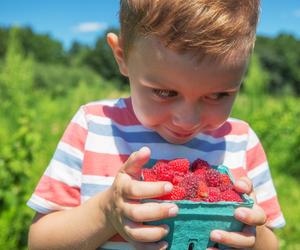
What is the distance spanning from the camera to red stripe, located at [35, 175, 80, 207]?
1413 mm

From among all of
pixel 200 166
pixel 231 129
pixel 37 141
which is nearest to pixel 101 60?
pixel 37 141

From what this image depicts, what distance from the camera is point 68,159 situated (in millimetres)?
1453

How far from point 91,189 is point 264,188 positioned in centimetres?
59

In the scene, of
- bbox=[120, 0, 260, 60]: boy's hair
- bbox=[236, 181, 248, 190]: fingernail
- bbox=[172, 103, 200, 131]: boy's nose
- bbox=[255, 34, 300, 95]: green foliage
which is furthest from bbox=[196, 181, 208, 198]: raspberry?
Answer: bbox=[255, 34, 300, 95]: green foliage

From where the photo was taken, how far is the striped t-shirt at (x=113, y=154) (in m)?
1.43

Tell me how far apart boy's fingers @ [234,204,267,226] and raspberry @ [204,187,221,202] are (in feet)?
0.17

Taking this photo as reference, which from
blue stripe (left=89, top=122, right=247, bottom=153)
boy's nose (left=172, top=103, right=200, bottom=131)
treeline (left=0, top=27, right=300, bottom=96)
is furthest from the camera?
treeline (left=0, top=27, right=300, bottom=96)

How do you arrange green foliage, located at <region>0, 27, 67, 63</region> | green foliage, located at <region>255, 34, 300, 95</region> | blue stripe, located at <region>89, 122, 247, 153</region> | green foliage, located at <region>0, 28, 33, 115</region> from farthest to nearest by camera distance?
green foliage, located at <region>255, 34, 300, 95</region> → green foliage, located at <region>0, 27, 67, 63</region> → green foliage, located at <region>0, 28, 33, 115</region> → blue stripe, located at <region>89, 122, 247, 153</region>

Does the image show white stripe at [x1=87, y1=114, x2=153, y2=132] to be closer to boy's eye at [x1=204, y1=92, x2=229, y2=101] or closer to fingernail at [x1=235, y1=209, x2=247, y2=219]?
boy's eye at [x1=204, y1=92, x2=229, y2=101]

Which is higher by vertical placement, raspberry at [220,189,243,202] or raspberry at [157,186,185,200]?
raspberry at [220,189,243,202]

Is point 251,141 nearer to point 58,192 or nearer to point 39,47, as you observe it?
point 58,192

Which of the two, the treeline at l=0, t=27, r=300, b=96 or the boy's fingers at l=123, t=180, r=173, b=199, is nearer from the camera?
the boy's fingers at l=123, t=180, r=173, b=199

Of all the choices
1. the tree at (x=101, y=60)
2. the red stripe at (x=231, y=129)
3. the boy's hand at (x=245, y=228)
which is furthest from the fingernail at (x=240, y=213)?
the tree at (x=101, y=60)

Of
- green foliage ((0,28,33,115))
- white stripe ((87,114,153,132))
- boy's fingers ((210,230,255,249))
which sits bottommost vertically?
boy's fingers ((210,230,255,249))
